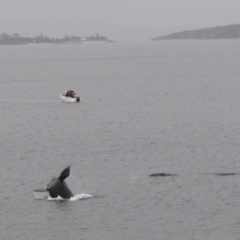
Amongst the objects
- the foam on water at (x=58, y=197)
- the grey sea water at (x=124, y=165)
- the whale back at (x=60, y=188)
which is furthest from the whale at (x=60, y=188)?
the grey sea water at (x=124, y=165)

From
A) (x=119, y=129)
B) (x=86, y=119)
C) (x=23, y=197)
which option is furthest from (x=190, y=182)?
(x=86, y=119)

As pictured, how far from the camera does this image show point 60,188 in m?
53.2

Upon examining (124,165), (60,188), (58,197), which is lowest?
(124,165)

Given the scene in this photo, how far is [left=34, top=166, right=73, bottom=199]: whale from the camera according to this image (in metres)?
52.9

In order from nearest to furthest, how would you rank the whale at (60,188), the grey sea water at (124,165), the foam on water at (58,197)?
the grey sea water at (124,165) < the whale at (60,188) < the foam on water at (58,197)

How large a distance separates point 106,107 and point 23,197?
2316 inches

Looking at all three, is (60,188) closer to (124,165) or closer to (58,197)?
(58,197)

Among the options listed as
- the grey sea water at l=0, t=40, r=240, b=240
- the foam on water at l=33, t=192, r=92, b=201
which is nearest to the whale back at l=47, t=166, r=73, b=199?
the foam on water at l=33, t=192, r=92, b=201

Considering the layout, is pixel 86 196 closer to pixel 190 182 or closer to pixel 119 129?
pixel 190 182

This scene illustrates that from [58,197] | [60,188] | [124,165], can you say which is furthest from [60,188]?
[124,165]

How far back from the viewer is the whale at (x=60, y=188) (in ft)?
173

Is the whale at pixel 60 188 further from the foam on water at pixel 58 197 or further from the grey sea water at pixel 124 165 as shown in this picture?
the grey sea water at pixel 124 165

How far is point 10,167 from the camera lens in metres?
64.0

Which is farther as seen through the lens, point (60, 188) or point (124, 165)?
point (124, 165)
